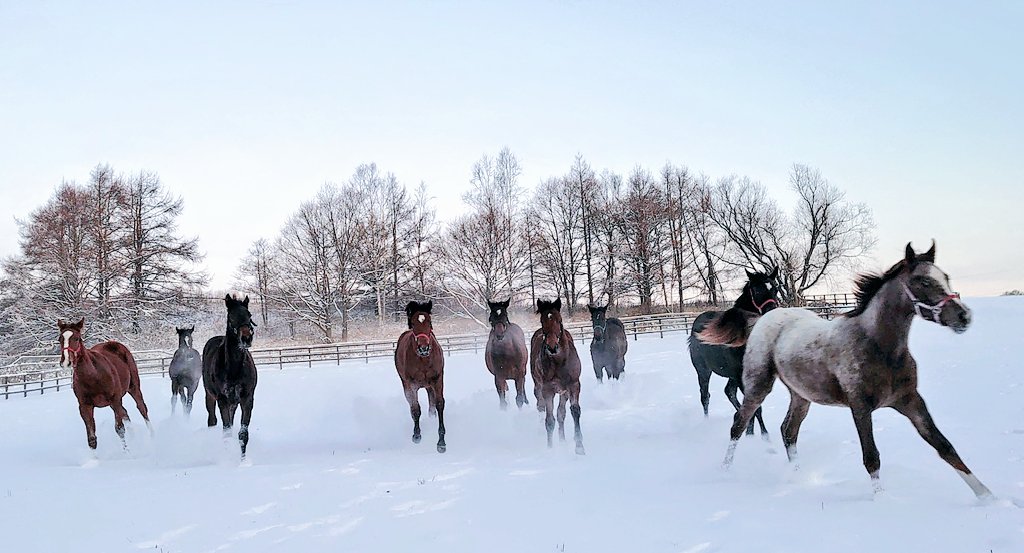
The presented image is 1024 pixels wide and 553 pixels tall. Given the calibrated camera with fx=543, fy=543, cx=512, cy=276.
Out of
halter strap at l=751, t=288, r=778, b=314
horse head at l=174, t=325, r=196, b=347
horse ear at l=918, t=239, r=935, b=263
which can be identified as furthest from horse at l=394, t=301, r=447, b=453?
horse head at l=174, t=325, r=196, b=347

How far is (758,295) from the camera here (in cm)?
779

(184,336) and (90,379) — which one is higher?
(184,336)

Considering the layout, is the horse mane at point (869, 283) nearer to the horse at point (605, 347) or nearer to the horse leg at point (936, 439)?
the horse leg at point (936, 439)

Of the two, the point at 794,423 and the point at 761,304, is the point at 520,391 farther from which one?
the point at 794,423

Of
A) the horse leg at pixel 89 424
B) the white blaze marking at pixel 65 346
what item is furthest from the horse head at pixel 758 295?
the white blaze marking at pixel 65 346

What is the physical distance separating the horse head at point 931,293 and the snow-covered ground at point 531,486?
56.0 inches

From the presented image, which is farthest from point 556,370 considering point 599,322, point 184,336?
point 184,336

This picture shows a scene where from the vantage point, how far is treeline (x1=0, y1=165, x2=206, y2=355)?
2559 cm

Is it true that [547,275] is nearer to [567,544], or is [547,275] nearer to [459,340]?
[459,340]

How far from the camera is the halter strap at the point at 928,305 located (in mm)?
4281

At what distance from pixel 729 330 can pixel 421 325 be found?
4531 mm

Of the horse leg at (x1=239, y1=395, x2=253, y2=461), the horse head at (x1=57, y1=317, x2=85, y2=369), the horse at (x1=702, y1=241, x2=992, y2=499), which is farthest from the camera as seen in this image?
the horse head at (x1=57, y1=317, x2=85, y2=369)

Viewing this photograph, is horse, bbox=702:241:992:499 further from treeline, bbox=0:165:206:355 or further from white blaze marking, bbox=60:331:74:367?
treeline, bbox=0:165:206:355

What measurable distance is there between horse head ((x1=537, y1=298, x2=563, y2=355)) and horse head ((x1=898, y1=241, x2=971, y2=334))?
4.05 meters
